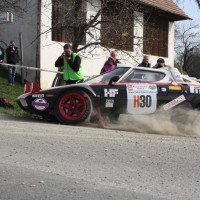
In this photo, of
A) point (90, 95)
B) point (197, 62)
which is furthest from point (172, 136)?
point (197, 62)

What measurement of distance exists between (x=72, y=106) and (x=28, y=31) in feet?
33.2

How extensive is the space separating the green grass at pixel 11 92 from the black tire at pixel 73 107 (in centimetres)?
212

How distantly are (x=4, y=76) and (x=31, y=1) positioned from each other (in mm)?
3517

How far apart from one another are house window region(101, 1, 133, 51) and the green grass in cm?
374

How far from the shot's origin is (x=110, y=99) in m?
9.13

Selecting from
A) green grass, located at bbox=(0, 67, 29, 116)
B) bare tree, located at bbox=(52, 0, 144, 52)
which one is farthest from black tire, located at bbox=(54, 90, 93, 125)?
bare tree, located at bbox=(52, 0, 144, 52)

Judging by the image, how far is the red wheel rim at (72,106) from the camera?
907cm

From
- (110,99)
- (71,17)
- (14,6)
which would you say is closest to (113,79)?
(110,99)

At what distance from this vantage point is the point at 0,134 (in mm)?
7621

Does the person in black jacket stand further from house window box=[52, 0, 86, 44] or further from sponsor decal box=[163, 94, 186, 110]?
sponsor decal box=[163, 94, 186, 110]

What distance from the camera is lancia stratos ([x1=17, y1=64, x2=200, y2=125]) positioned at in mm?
9102

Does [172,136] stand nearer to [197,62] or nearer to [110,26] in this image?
[110,26]

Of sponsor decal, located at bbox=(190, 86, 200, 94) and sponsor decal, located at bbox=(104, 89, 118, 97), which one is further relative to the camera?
sponsor decal, located at bbox=(190, 86, 200, 94)

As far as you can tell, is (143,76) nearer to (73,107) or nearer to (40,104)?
(73,107)
